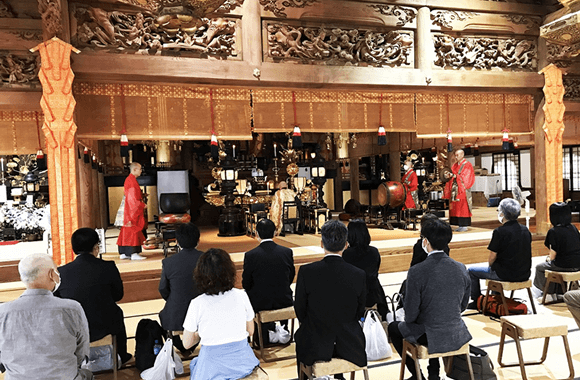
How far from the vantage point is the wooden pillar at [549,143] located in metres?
6.94

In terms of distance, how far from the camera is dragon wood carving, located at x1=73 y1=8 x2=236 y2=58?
5020 mm

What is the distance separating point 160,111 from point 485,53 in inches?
193

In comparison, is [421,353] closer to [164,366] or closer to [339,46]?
[164,366]

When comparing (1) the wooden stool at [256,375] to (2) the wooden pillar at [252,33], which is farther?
(2) the wooden pillar at [252,33]

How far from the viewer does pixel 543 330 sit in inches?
110

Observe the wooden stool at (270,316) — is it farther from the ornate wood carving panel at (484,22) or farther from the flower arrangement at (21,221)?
the flower arrangement at (21,221)

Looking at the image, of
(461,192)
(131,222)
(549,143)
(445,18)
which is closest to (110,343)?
(131,222)

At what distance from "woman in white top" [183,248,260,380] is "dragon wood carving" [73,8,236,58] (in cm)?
358

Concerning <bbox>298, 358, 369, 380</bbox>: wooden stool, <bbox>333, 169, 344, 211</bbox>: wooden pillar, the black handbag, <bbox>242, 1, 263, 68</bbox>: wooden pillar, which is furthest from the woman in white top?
<bbox>333, 169, 344, 211</bbox>: wooden pillar

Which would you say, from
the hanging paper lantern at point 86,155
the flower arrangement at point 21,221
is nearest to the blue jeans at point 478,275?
the hanging paper lantern at point 86,155

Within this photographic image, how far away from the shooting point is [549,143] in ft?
23.1

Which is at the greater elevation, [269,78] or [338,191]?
[269,78]

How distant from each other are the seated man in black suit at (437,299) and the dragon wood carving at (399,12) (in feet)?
14.7

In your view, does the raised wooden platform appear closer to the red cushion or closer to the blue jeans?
the red cushion
